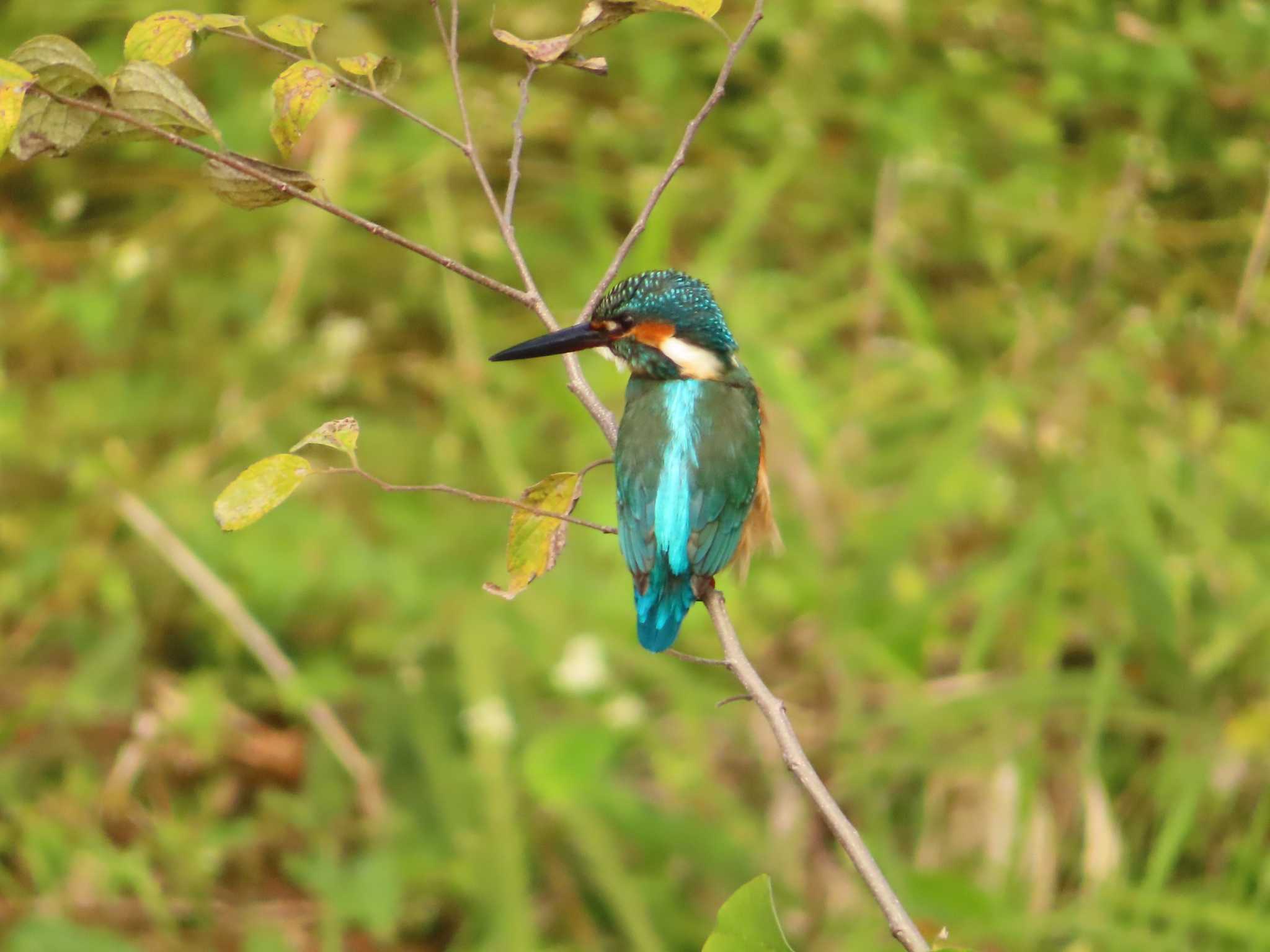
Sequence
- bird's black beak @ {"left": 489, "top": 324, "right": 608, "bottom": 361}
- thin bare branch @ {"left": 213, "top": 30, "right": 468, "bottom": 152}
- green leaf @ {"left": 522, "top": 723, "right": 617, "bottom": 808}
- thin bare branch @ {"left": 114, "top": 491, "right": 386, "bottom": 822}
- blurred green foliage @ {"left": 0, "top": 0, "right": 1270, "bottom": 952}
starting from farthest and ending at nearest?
thin bare branch @ {"left": 114, "top": 491, "right": 386, "bottom": 822}
blurred green foliage @ {"left": 0, "top": 0, "right": 1270, "bottom": 952}
green leaf @ {"left": 522, "top": 723, "right": 617, "bottom": 808}
bird's black beak @ {"left": 489, "top": 324, "right": 608, "bottom": 361}
thin bare branch @ {"left": 213, "top": 30, "right": 468, "bottom": 152}

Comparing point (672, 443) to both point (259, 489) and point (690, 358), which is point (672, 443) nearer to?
point (690, 358)

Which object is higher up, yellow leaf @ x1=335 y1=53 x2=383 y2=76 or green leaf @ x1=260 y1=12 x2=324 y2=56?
green leaf @ x1=260 y1=12 x2=324 y2=56

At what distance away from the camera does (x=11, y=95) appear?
94 cm

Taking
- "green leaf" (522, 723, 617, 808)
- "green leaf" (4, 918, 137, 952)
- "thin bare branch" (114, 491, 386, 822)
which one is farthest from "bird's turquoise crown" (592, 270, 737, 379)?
"green leaf" (4, 918, 137, 952)

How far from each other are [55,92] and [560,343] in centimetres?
47

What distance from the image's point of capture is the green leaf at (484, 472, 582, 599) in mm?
1092

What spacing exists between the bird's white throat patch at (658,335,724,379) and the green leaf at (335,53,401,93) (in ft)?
1.35

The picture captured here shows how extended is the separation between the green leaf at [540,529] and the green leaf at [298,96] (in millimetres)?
311

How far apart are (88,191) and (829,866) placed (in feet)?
7.45

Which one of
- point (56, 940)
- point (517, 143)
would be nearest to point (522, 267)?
point (517, 143)

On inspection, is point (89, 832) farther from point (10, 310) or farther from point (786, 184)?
point (786, 184)

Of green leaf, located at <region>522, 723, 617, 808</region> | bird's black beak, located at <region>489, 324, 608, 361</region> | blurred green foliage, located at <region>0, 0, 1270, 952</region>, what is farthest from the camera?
blurred green foliage, located at <region>0, 0, 1270, 952</region>

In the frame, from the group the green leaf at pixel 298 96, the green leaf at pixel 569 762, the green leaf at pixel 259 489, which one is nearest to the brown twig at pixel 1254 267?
the green leaf at pixel 569 762

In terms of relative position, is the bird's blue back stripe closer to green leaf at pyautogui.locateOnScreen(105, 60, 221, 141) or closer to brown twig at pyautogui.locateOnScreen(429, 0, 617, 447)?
brown twig at pyautogui.locateOnScreen(429, 0, 617, 447)
